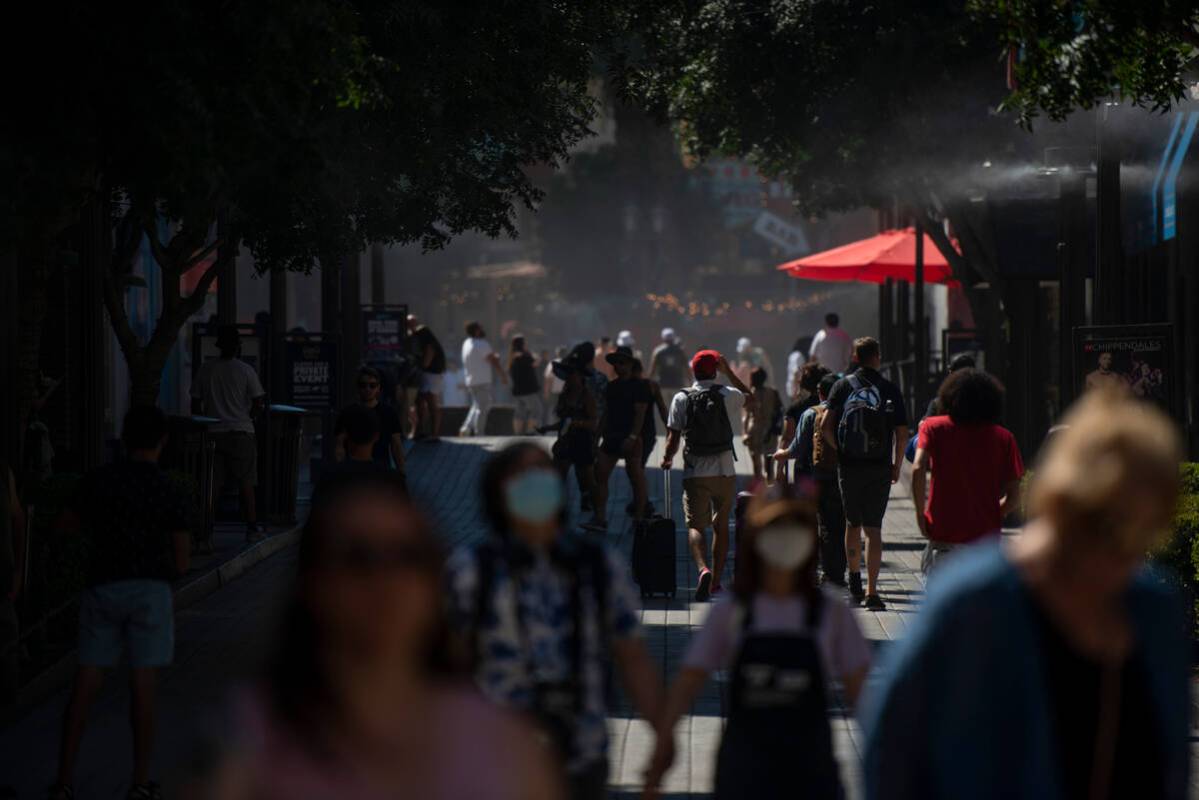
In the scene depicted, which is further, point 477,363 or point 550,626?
point 477,363

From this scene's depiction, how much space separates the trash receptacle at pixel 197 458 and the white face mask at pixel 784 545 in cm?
1055

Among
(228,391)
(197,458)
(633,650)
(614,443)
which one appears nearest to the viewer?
(633,650)

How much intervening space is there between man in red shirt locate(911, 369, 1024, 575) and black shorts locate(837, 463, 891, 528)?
3.12 meters

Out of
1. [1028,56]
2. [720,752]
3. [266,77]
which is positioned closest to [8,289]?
[266,77]

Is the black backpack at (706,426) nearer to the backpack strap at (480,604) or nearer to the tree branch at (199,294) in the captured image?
the tree branch at (199,294)

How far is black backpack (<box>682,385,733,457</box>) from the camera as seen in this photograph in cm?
1404

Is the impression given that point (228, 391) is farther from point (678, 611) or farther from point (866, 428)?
point (866, 428)

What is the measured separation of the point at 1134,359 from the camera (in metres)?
13.9

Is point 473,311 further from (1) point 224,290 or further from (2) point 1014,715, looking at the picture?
(2) point 1014,715

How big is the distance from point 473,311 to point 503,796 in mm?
64598

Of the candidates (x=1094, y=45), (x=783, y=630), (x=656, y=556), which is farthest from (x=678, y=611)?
(x=783, y=630)

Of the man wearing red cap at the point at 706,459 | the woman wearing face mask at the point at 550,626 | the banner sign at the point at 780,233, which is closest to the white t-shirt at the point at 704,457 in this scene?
the man wearing red cap at the point at 706,459

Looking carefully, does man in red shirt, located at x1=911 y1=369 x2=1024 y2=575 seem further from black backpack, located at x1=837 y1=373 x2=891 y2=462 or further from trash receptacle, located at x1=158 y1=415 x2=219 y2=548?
trash receptacle, located at x1=158 y1=415 x2=219 y2=548

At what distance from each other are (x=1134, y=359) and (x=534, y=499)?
→ 969 cm
